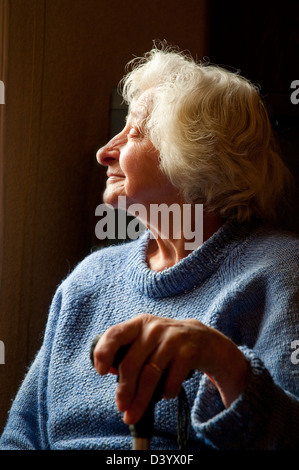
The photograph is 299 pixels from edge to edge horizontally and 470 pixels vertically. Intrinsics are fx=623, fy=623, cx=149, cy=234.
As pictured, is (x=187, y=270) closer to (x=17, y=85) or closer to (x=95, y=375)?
(x=95, y=375)

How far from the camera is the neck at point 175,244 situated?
51.8 inches

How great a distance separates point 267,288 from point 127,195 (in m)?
0.37

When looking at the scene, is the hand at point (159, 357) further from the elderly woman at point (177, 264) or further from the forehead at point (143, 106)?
the forehead at point (143, 106)

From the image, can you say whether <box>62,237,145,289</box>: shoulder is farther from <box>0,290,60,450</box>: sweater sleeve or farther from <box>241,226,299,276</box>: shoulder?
<box>241,226,299,276</box>: shoulder

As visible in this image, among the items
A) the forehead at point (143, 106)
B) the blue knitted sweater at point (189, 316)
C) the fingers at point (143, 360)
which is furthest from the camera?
the forehead at point (143, 106)

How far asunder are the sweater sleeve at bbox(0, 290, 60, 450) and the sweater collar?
27cm

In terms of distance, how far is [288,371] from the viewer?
39.1 inches

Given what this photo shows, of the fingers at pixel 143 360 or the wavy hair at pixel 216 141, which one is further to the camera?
the wavy hair at pixel 216 141

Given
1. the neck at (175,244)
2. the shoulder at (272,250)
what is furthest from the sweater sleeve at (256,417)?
the neck at (175,244)

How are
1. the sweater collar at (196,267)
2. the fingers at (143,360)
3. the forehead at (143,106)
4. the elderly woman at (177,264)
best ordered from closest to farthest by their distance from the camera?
the fingers at (143,360)
the elderly woman at (177,264)
the sweater collar at (196,267)
the forehead at (143,106)

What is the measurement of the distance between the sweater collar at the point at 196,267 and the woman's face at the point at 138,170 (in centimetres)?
15

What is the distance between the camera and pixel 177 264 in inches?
48.7

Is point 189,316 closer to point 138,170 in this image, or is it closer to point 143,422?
point 138,170
